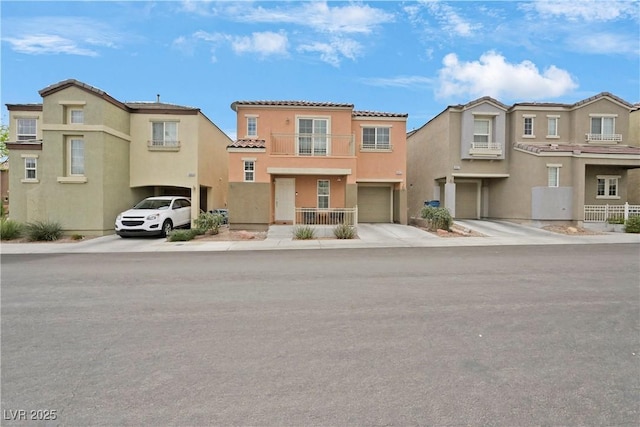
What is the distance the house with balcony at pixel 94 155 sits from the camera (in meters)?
17.3

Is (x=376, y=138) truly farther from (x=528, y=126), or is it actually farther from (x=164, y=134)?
(x=164, y=134)

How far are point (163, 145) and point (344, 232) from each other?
11.2m

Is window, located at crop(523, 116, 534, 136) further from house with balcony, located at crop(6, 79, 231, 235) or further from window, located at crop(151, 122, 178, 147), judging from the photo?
window, located at crop(151, 122, 178, 147)

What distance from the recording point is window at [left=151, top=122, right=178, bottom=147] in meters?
19.6

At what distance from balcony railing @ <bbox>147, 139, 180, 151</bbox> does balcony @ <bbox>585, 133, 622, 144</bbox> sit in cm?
2432

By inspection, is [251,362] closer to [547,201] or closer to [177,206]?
[177,206]

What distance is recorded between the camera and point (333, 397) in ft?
10.4

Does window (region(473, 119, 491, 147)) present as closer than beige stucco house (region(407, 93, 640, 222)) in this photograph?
No

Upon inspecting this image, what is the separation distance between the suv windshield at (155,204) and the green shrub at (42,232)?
345 centimetres

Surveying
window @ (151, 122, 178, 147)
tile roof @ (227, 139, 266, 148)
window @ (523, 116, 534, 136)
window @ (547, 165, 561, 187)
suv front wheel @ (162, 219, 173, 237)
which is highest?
window @ (523, 116, 534, 136)

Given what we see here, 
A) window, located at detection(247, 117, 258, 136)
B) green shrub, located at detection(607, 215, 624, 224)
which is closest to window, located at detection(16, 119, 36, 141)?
window, located at detection(247, 117, 258, 136)

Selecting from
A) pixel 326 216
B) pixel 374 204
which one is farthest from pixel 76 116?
pixel 374 204

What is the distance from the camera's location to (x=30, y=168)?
1855cm

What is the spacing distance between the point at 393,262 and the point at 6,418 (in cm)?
857
